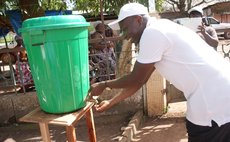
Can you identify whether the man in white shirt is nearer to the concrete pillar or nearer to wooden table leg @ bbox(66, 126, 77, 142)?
wooden table leg @ bbox(66, 126, 77, 142)

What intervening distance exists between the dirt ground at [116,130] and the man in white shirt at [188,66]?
200 cm

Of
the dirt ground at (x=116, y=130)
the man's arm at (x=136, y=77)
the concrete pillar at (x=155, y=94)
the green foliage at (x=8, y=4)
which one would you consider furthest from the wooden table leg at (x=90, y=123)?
the green foliage at (x=8, y=4)

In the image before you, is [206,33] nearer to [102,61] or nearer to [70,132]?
[102,61]

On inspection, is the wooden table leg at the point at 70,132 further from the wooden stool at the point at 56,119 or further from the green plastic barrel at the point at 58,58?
the green plastic barrel at the point at 58,58

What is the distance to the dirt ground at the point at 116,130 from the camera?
4.11 m

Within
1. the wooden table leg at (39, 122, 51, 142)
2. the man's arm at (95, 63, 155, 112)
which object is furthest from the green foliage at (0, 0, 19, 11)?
the man's arm at (95, 63, 155, 112)

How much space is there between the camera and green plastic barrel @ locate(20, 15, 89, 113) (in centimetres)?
224

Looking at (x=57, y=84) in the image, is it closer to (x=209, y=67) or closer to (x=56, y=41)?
(x=56, y=41)

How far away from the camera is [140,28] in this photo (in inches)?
80.0

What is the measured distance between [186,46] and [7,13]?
5.00 m

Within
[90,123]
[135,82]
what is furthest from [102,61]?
[135,82]

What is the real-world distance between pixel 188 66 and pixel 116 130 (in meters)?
2.69

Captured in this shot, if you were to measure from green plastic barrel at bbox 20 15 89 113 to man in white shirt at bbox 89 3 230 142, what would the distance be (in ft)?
1.46

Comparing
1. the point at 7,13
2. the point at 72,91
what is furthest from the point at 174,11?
the point at 72,91
